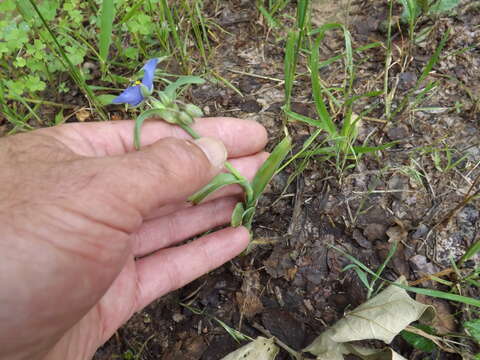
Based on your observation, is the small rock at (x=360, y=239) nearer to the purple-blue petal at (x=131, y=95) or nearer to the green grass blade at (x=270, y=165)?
the green grass blade at (x=270, y=165)

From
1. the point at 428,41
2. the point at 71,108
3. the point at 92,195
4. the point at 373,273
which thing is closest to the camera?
the point at 92,195

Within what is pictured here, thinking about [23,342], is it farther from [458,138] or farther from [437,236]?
[458,138]

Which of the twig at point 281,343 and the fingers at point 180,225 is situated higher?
the fingers at point 180,225

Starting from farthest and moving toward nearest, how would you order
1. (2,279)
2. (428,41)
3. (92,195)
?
(428,41) → (92,195) → (2,279)

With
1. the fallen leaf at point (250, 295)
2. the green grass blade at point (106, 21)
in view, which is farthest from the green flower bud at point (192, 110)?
the fallen leaf at point (250, 295)

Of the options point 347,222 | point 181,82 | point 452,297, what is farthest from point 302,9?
point 452,297

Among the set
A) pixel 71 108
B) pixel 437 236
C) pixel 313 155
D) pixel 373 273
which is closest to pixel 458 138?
pixel 437 236

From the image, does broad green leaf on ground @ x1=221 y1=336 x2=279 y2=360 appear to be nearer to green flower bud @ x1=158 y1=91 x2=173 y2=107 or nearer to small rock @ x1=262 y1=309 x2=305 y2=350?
small rock @ x1=262 y1=309 x2=305 y2=350
